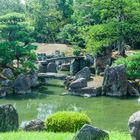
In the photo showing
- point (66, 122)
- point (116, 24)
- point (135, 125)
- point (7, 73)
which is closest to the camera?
point (135, 125)

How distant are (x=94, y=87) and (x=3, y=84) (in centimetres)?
696

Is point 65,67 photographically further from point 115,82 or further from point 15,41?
point 115,82

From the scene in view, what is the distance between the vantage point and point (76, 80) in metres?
34.8

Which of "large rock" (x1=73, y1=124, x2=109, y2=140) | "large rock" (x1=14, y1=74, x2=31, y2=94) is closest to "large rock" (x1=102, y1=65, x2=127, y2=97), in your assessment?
"large rock" (x1=14, y1=74, x2=31, y2=94)

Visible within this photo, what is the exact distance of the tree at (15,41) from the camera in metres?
37.6

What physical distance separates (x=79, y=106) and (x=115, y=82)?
5680 mm

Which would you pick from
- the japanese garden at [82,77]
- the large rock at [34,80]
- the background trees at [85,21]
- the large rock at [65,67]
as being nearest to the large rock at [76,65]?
the japanese garden at [82,77]

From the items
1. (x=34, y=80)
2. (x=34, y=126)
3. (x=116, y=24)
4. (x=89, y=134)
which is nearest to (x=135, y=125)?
(x=89, y=134)

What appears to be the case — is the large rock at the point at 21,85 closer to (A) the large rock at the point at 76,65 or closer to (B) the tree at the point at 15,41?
(B) the tree at the point at 15,41

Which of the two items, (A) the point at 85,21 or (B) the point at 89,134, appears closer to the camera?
(B) the point at 89,134

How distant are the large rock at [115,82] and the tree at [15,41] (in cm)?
724

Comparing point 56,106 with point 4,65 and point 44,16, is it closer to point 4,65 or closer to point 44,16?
point 4,65

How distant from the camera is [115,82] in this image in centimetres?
3403

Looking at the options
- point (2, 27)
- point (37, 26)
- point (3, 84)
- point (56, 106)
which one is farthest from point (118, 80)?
point (37, 26)
